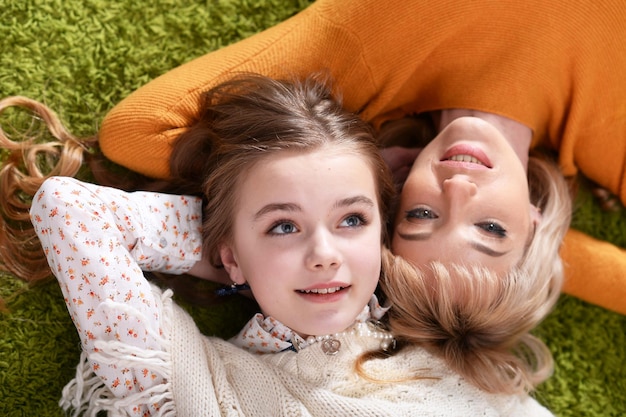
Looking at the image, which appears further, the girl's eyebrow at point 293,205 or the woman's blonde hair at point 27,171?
the woman's blonde hair at point 27,171

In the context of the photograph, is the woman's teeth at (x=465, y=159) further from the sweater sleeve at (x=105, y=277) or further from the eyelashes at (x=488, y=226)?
the sweater sleeve at (x=105, y=277)

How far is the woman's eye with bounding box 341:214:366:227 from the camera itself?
1.64 metres

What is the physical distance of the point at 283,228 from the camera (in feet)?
5.31

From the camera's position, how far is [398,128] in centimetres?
204

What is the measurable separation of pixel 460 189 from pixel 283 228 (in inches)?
16.6

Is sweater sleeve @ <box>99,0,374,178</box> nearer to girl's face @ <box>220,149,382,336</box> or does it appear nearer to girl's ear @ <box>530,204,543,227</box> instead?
girl's face @ <box>220,149,382,336</box>

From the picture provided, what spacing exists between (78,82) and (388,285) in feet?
3.16

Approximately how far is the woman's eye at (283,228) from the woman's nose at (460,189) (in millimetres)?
377

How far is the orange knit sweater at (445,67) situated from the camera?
69.5 inches

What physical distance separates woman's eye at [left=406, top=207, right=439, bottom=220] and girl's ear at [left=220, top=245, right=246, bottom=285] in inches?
16.9

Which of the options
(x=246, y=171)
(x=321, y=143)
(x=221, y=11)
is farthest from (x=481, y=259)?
(x=221, y=11)

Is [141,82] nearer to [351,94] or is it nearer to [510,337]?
[351,94]

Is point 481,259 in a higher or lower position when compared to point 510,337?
higher

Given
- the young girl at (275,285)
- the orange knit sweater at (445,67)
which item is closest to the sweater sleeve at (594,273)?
the orange knit sweater at (445,67)
